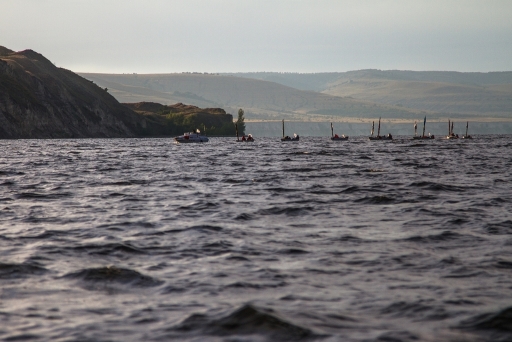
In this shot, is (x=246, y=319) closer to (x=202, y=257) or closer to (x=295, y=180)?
(x=202, y=257)

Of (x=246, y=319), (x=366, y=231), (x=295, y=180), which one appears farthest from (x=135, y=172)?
(x=246, y=319)

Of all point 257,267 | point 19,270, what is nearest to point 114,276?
point 19,270

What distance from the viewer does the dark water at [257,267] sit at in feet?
37.5

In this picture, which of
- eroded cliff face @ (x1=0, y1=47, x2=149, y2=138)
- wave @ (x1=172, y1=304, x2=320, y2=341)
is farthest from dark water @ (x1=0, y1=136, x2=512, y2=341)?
eroded cliff face @ (x1=0, y1=47, x2=149, y2=138)

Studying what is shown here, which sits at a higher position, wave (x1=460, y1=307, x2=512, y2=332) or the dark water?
wave (x1=460, y1=307, x2=512, y2=332)

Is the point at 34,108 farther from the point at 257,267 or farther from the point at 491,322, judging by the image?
the point at 491,322

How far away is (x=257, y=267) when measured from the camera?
631 inches

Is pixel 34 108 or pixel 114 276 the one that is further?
pixel 34 108

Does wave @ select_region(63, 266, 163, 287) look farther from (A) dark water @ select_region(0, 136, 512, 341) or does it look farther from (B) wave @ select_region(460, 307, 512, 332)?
(B) wave @ select_region(460, 307, 512, 332)

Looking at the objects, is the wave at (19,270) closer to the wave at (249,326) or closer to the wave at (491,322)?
the wave at (249,326)

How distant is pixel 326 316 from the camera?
12.0 metres

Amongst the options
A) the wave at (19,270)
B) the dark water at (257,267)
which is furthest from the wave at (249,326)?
the wave at (19,270)

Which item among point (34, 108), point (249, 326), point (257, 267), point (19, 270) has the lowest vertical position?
point (19, 270)

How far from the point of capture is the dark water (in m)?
11.4
